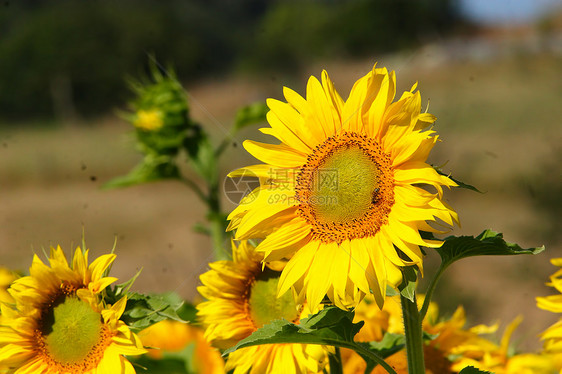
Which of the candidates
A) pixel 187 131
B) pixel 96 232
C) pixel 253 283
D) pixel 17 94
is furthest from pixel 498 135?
pixel 17 94

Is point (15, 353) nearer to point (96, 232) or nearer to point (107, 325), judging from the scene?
point (107, 325)

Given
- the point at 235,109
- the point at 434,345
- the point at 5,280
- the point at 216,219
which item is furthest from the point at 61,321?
the point at 235,109

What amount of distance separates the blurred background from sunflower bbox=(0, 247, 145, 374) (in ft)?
0.12

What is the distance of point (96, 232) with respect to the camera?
17.2 ft

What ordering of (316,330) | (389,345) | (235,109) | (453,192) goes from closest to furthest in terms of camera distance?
(316,330) < (389,345) < (453,192) < (235,109)

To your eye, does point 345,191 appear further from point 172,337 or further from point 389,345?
point 172,337

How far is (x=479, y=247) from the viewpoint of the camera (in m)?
0.51

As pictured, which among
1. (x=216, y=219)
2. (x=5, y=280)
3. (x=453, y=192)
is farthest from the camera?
(x=453, y=192)

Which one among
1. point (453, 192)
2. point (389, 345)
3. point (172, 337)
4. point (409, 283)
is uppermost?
point (409, 283)

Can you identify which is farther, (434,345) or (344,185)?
(434,345)

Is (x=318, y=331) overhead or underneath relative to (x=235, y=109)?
overhead

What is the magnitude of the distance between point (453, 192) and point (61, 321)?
170 inches

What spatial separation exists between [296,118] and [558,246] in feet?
10.9

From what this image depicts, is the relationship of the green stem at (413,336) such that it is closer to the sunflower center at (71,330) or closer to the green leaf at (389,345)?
the green leaf at (389,345)
